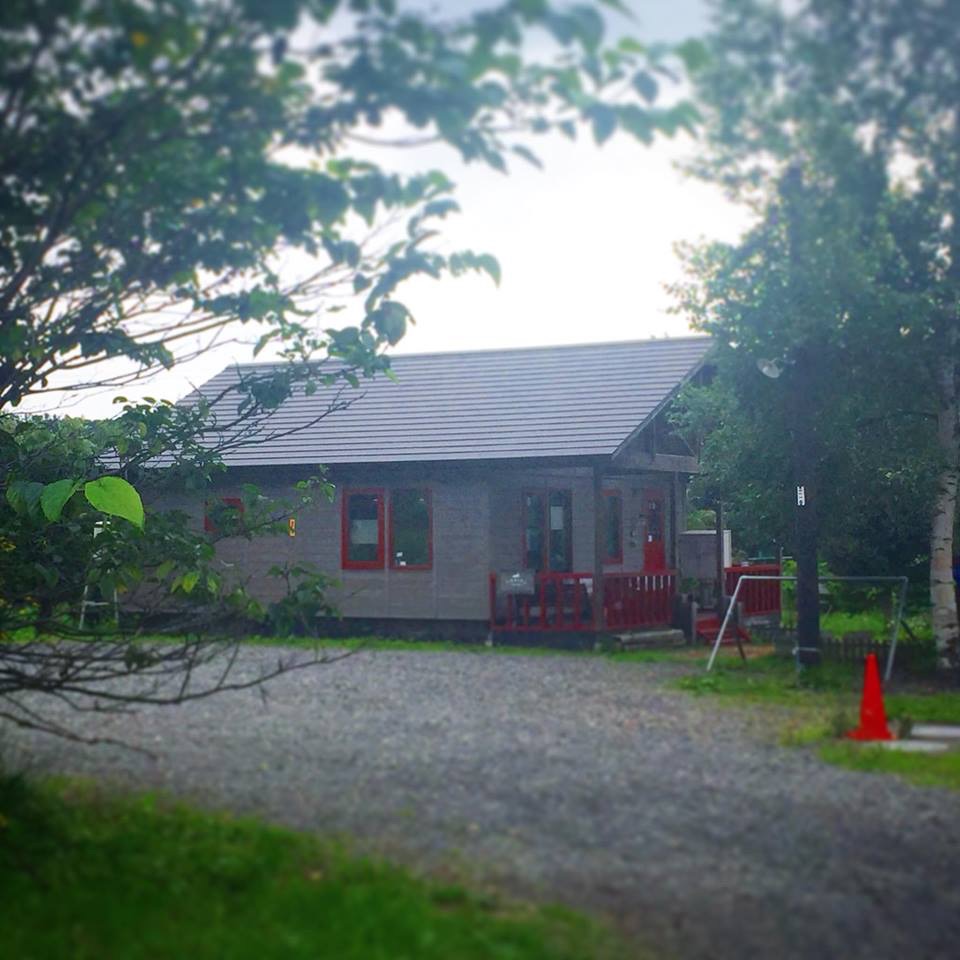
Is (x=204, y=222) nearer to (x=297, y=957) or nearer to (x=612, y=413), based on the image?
(x=297, y=957)

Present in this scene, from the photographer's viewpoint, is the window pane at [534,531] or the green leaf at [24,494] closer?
the green leaf at [24,494]

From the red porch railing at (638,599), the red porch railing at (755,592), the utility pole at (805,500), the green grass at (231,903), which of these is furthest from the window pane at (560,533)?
the green grass at (231,903)

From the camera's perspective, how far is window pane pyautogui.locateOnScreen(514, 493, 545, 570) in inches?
920

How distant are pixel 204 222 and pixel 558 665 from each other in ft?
36.4

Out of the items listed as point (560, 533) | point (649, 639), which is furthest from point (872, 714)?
point (560, 533)

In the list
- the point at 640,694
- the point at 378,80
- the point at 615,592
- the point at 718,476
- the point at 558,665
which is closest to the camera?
the point at 378,80

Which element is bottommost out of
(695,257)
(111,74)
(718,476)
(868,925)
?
(868,925)

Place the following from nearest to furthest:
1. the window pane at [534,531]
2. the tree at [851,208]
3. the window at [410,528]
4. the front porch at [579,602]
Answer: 1. the tree at [851,208]
2. the front porch at [579,602]
3. the window at [410,528]
4. the window pane at [534,531]

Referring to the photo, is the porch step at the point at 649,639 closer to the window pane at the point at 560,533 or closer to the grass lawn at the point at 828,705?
the grass lawn at the point at 828,705

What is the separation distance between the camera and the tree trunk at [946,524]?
16.0 m

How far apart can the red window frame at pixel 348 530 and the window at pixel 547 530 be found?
261 cm

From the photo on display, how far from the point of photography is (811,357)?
1580 cm

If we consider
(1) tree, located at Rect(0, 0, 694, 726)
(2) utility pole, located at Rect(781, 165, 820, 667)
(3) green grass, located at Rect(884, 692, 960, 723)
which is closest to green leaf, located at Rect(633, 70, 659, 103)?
(1) tree, located at Rect(0, 0, 694, 726)

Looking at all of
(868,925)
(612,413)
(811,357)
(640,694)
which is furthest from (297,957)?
(612,413)
